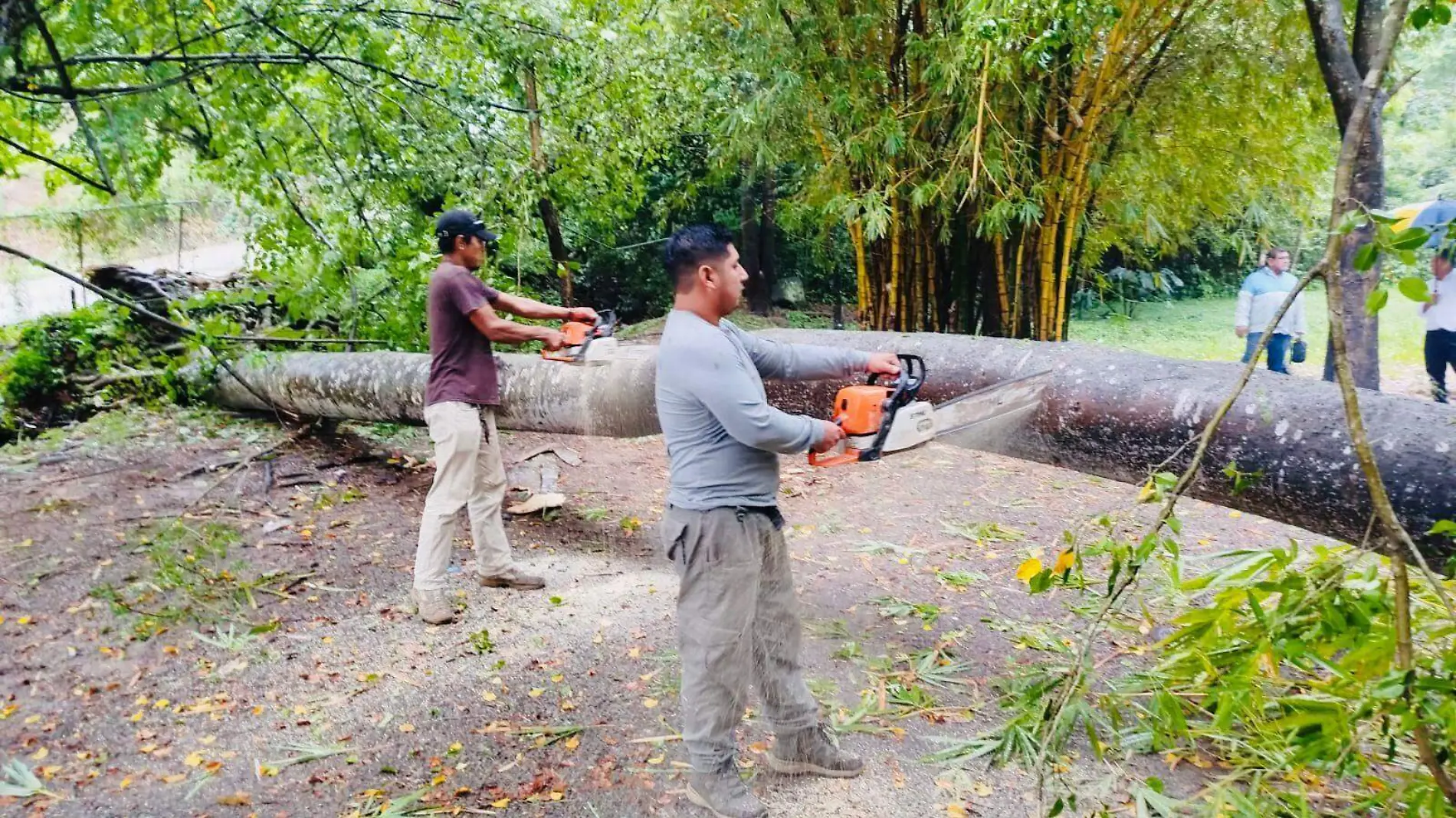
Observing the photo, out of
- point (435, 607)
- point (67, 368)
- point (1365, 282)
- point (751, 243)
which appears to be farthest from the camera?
point (751, 243)

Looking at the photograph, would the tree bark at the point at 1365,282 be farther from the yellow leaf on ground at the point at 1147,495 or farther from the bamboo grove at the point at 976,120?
the yellow leaf on ground at the point at 1147,495

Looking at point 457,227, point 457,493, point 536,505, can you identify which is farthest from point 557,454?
point 457,227

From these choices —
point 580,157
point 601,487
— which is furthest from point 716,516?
point 580,157

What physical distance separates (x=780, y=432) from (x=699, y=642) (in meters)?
0.58

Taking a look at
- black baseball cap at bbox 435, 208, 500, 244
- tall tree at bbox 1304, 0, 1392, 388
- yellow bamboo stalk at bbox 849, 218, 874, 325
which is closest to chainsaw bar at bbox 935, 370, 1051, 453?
black baseball cap at bbox 435, 208, 500, 244

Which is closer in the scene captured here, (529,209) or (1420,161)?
(529,209)

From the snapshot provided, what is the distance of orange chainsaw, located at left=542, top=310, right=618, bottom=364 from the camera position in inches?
150

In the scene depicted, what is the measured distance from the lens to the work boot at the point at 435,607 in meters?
3.45

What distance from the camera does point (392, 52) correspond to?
5.18m

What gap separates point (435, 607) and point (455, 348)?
1049 mm

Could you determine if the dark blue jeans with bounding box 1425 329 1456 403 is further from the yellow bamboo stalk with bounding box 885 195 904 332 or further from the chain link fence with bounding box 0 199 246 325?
the chain link fence with bounding box 0 199 246 325

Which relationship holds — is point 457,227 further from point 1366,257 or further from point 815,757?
point 1366,257

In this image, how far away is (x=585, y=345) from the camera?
3869 millimetres

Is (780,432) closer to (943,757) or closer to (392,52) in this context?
(943,757)
